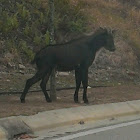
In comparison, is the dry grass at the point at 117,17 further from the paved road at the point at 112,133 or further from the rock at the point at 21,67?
the paved road at the point at 112,133

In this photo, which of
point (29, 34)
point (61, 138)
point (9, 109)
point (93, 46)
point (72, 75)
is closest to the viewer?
point (61, 138)

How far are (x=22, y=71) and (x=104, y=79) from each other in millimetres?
3534

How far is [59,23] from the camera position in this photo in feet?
62.8

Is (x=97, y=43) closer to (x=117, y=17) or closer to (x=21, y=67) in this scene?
(x=21, y=67)

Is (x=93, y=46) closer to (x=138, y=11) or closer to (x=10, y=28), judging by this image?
(x=10, y=28)

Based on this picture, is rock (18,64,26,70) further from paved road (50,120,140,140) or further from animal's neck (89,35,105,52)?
paved road (50,120,140,140)

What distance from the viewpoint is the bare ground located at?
9620 mm

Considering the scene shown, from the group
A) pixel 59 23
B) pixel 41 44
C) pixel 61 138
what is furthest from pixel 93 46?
pixel 59 23

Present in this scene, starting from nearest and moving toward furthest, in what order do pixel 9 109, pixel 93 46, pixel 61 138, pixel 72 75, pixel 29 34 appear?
pixel 61 138
pixel 9 109
pixel 93 46
pixel 72 75
pixel 29 34

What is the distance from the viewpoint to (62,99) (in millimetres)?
12297

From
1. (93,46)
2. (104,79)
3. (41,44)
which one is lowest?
(104,79)

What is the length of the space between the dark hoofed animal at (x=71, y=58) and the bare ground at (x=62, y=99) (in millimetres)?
430

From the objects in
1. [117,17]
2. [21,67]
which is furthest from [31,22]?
[117,17]

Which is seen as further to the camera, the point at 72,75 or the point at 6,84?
the point at 72,75
